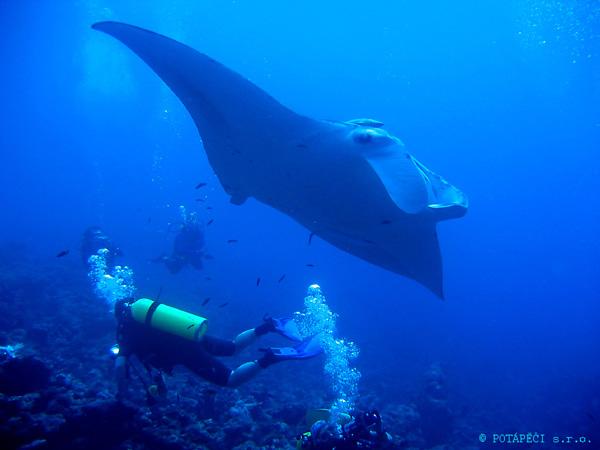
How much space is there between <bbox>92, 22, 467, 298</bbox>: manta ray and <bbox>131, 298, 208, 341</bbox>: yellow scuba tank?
2.09 m

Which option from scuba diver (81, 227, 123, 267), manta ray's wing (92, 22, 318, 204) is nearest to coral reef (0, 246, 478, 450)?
scuba diver (81, 227, 123, 267)

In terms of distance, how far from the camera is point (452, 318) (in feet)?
140

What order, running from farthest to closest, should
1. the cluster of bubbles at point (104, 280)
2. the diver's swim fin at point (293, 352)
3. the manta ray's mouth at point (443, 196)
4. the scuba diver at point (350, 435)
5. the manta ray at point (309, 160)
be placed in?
1. the cluster of bubbles at point (104, 280)
2. the diver's swim fin at point (293, 352)
3. the scuba diver at point (350, 435)
4. the manta ray at point (309, 160)
5. the manta ray's mouth at point (443, 196)

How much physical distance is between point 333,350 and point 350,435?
1487 centimetres

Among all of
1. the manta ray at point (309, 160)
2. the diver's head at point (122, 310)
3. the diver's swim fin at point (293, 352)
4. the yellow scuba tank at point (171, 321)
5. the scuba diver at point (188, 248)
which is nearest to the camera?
the manta ray at point (309, 160)

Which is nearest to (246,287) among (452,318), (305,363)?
(305,363)

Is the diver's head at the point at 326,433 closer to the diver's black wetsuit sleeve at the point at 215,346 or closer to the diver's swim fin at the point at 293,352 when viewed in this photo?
the diver's swim fin at the point at 293,352

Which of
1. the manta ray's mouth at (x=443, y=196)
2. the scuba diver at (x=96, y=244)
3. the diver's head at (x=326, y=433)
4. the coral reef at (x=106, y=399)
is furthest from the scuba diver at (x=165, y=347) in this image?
the scuba diver at (x=96, y=244)

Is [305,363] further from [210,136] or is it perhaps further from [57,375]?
[210,136]

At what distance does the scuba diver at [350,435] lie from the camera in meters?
4.80

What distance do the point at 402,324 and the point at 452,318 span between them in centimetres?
1252

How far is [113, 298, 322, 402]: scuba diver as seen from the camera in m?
5.54

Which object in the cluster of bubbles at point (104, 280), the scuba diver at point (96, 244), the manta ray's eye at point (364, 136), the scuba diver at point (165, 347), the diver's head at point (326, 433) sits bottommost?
the diver's head at point (326, 433)

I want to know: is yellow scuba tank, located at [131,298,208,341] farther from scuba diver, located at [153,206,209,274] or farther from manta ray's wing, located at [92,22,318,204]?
scuba diver, located at [153,206,209,274]
